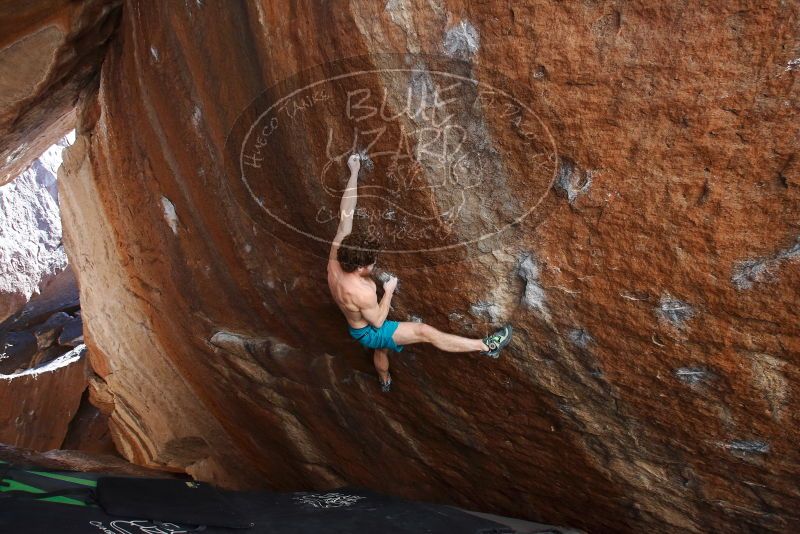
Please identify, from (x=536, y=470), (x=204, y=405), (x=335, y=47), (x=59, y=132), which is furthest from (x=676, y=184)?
(x=59, y=132)

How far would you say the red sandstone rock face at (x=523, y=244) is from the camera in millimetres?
2551

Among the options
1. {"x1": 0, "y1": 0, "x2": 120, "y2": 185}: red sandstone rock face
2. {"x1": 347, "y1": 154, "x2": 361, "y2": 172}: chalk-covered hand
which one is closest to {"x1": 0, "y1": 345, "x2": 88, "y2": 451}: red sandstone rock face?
{"x1": 0, "y1": 0, "x2": 120, "y2": 185}: red sandstone rock face

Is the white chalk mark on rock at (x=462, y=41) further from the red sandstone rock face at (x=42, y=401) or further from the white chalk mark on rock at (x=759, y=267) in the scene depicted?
the red sandstone rock face at (x=42, y=401)

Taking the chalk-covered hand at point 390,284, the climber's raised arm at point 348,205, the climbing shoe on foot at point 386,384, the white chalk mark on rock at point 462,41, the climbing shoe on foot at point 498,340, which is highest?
the white chalk mark on rock at point 462,41

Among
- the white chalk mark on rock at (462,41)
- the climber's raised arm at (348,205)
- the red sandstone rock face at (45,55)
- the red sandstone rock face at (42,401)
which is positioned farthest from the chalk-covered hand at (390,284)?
the red sandstone rock face at (42,401)

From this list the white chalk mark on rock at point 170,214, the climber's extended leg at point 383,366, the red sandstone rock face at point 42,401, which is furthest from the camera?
the red sandstone rock face at point 42,401

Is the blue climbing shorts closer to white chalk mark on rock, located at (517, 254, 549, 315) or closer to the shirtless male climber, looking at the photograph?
the shirtless male climber

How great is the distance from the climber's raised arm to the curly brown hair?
1.8 inches

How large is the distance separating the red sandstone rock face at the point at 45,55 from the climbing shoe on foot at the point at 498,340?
3265mm

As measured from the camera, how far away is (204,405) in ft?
19.2

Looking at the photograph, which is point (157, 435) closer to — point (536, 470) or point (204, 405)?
point (204, 405)

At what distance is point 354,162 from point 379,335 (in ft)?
3.20

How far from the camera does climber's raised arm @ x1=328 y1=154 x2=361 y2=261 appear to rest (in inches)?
129

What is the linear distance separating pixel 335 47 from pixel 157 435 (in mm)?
4547
